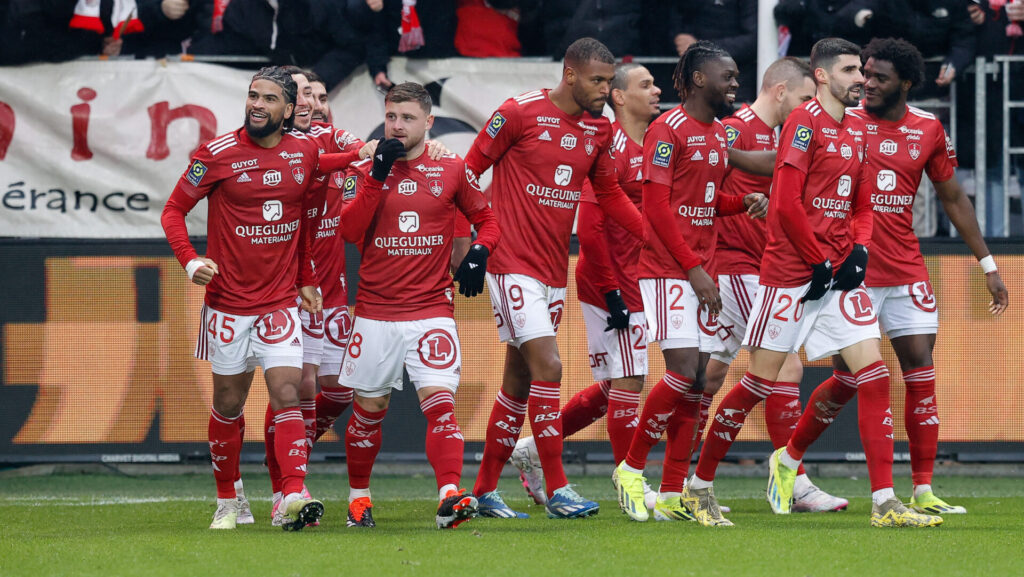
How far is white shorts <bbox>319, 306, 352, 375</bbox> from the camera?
336 inches

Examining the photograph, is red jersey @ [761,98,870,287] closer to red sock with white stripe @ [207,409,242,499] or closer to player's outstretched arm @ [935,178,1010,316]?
player's outstretched arm @ [935,178,1010,316]

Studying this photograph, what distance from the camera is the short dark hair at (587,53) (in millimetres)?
7508

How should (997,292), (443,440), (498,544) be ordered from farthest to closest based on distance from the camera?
(997,292)
(443,440)
(498,544)

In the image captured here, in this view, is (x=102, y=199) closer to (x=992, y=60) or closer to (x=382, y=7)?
(x=382, y=7)

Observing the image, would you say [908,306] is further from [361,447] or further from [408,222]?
[361,447]

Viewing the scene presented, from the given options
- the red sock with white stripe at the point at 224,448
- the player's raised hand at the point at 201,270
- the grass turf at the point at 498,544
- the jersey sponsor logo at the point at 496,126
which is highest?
the jersey sponsor logo at the point at 496,126

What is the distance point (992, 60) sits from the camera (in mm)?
11352

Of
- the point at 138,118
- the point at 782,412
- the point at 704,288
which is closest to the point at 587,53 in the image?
the point at 704,288

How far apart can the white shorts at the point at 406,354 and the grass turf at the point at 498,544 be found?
0.75 metres

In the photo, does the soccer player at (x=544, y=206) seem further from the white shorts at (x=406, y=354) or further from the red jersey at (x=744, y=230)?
the red jersey at (x=744, y=230)

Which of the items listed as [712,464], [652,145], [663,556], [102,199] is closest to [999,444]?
[712,464]

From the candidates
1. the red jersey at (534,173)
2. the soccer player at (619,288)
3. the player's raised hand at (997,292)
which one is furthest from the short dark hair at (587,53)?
the player's raised hand at (997,292)

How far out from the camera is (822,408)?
7980 mm

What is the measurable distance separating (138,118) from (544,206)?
5116 millimetres
